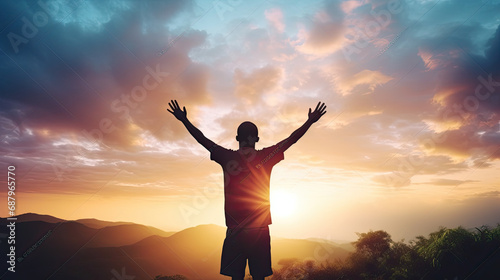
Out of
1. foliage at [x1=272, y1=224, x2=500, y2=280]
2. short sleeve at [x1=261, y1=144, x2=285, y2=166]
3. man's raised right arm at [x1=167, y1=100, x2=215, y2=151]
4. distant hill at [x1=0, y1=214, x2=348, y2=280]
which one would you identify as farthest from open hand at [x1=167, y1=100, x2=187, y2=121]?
distant hill at [x1=0, y1=214, x2=348, y2=280]

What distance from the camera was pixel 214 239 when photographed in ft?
222

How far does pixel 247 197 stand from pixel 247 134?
3.56ft

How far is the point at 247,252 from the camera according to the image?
3.77 m

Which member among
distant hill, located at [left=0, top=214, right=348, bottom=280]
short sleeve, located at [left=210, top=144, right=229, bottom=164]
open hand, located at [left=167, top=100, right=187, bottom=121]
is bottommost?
distant hill, located at [left=0, top=214, right=348, bottom=280]

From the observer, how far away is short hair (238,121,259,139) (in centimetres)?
408

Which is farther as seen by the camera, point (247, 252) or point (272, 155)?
point (272, 155)

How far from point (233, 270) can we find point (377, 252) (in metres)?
16.6

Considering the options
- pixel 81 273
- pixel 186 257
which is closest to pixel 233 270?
pixel 81 273

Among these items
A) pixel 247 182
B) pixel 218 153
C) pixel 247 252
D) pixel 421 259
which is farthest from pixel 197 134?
pixel 421 259

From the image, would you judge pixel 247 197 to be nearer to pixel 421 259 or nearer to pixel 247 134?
pixel 247 134

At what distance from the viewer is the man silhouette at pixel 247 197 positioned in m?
3.75

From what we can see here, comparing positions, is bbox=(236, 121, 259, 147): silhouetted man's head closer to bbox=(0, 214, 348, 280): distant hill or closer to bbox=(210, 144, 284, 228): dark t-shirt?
bbox=(210, 144, 284, 228): dark t-shirt

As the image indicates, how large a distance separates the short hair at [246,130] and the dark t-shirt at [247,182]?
0.26 meters

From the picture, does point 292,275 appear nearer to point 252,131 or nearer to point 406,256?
point 406,256
